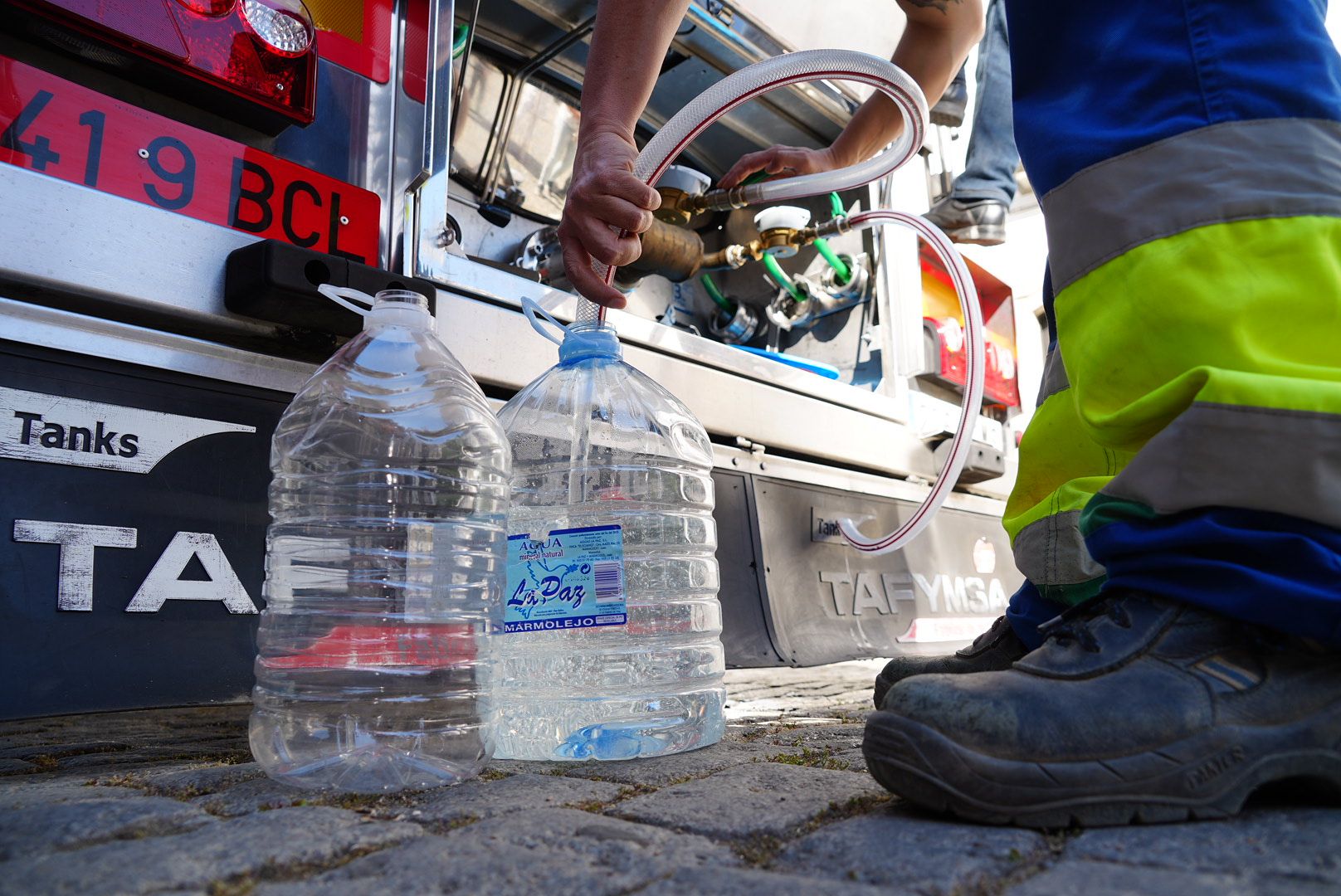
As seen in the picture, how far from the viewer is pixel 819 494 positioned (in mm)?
2615

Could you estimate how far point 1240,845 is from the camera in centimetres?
78

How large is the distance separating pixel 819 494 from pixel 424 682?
1.50m

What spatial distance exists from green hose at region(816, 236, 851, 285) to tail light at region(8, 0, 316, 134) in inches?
79.5

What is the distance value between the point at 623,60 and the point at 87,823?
4.03 feet

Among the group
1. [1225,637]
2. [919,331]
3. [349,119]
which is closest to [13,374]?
[349,119]

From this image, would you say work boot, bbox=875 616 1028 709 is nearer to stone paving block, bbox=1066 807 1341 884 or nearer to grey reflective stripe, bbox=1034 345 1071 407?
grey reflective stripe, bbox=1034 345 1071 407

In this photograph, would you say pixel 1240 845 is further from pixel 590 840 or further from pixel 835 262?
pixel 835 262

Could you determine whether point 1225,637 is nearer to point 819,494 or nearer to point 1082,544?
point 1082,544

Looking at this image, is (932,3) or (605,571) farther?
(932,3)

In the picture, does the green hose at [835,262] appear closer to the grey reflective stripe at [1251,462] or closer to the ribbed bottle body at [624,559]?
the ribbed bottle body at [624,559]

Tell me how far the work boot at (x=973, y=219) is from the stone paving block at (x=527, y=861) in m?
2.99

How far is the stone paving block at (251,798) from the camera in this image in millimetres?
958

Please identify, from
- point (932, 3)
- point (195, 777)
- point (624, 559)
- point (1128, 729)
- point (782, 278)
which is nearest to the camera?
point (1128, 729)

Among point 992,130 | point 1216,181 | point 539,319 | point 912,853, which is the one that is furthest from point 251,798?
point 992,130
